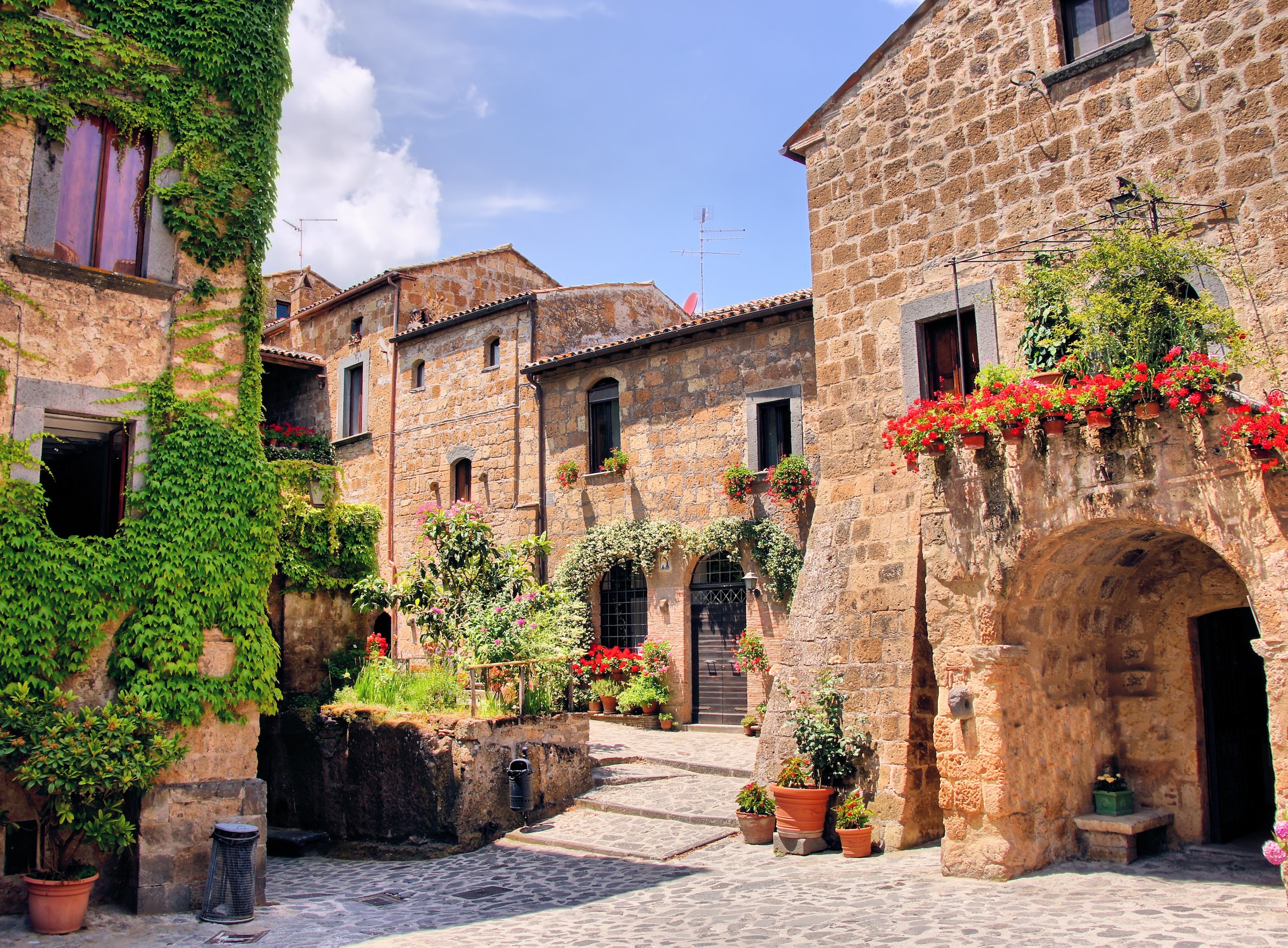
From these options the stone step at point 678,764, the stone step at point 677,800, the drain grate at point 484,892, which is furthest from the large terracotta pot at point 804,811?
the stone step at point 678,764

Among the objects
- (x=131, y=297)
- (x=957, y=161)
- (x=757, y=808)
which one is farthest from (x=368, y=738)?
(x=957, y=161)

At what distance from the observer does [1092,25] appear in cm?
939

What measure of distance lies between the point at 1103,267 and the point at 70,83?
9.56 meters

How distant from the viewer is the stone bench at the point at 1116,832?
8.27 m

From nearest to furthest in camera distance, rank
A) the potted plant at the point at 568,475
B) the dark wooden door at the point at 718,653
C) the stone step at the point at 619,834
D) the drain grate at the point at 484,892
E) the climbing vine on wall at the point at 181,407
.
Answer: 1. the climbing vine on wall at the point at 181,407
2. the drain grate at the point at 484,892
3. the stone step at the point at 619,834
4. the dark wooden door at the point at 718,653
5. the potted plant at the point at 568,475

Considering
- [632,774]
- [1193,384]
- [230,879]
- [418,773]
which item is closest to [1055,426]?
[1193,384]

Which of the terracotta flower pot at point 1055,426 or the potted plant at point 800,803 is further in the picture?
the potted plant at point 800,803

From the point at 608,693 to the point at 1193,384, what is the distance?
1242cm

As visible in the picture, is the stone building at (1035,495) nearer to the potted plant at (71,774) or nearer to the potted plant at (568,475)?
the potted plant at (71,774)

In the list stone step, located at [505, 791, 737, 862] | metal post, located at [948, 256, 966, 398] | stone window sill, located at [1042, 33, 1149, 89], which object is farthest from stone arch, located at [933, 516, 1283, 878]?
stone window sill, located at [1042, 33, 1149, 89]

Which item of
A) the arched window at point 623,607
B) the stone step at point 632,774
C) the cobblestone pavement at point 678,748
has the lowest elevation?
the stone step at point 632,774

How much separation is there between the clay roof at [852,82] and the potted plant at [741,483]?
20.0 ft

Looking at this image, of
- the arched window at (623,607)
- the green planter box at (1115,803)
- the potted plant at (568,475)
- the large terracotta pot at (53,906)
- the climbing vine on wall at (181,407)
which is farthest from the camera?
the potted plant at (568,475)

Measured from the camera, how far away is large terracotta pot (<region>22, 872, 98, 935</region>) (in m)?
8.12
